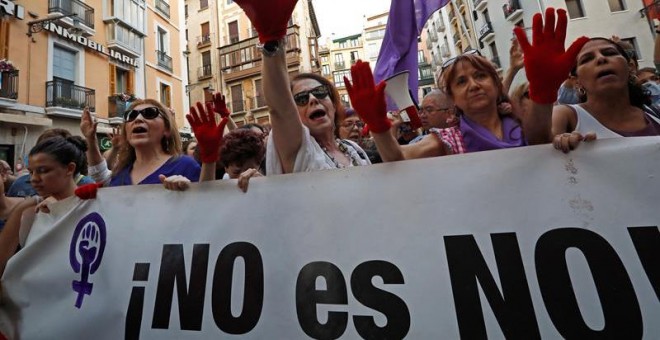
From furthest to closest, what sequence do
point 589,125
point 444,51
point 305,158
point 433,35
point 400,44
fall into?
point 433,35
point 444,51
point 400,44
point 589,125
point 305,158

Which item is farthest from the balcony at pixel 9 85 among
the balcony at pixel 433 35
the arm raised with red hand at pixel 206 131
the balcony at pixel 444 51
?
the balcony at pixel 433 35

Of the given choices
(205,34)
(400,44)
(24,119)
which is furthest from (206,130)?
(205,34)

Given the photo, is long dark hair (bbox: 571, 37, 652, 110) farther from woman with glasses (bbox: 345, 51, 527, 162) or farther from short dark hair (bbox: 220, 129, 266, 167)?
short dark hair (bbox: 220, 129, 266, 167)

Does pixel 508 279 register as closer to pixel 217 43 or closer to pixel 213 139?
pixel 213 139

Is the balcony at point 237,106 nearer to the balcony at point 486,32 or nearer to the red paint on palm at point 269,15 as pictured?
the balcony at point 486,32

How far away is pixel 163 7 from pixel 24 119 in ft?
36.7

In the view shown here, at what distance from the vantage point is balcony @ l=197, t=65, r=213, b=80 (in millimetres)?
28031

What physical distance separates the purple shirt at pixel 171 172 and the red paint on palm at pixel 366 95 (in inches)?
46.5

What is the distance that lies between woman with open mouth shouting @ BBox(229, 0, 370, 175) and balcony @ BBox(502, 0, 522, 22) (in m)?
21.3

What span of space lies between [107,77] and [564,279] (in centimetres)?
1743

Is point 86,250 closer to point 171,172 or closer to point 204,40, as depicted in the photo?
point 171,172

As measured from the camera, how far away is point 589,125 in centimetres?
164

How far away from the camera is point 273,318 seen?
1.30 meters

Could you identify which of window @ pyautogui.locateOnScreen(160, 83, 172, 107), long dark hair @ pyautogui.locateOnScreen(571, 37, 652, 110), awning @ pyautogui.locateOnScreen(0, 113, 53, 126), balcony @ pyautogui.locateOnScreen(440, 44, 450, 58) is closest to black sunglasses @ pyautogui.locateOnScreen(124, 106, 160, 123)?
long dark hair @ pyautogui.locateOnScreen(571, 37, 652, 110)
